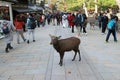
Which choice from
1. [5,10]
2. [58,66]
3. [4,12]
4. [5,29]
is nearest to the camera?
[58,66]

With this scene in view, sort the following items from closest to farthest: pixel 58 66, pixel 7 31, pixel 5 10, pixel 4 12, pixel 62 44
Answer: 1. pixel 58 66
2. pixel 62 44
3. pixel 7 31
4. pixel 4 12
5. pixel 5 10

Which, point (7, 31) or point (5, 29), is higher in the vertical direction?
point (5, 29)

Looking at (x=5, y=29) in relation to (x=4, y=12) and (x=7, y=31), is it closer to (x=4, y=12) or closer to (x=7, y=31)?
(x=7, y=31)

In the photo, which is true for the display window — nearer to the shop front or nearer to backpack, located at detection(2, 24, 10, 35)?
the shop front

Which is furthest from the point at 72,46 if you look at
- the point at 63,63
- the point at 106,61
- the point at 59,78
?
the point at 59,78

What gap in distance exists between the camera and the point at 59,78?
8.40 m

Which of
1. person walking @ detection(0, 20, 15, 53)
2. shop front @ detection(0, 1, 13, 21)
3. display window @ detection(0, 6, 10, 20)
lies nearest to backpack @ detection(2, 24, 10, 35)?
person walking @ detection(0, 20, 15, 53)

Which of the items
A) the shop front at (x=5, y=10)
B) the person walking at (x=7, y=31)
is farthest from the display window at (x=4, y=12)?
the person walking at (x=7, y=31)

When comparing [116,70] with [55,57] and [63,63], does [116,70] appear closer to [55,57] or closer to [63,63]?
[63,63]

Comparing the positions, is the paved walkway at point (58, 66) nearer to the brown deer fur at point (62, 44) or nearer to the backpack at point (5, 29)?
the brown deer fur at point (62, 44)

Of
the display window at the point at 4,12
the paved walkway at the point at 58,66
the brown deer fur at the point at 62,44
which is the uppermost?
the display window at the point at 4,12

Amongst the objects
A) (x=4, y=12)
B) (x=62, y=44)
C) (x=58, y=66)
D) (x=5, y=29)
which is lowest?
(x=58, y=66)

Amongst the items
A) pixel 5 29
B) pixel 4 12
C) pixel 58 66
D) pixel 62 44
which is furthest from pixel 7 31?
pixel 4 12

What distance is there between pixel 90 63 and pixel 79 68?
0.92m
